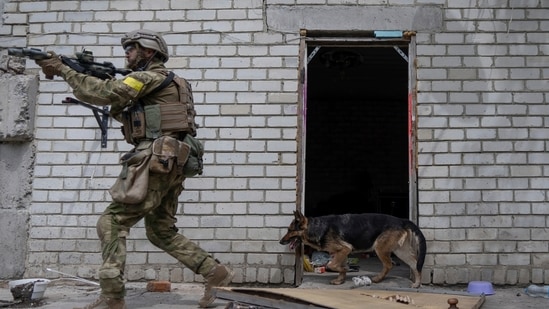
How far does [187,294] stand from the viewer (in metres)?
4.57

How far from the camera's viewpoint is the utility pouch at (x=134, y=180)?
3.50 meters

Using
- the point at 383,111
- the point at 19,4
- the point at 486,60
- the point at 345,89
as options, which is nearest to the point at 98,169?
the point at 19,4

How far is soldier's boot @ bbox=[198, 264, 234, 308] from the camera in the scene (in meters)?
3.81

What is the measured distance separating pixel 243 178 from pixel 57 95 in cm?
200

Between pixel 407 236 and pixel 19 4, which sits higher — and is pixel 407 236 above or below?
below

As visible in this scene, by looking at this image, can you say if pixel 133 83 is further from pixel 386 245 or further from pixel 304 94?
pixel 386 245

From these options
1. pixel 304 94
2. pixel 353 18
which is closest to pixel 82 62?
pixel 304 94

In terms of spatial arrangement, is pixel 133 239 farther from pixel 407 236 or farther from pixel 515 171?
pixel 515 171

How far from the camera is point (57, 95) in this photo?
538cm

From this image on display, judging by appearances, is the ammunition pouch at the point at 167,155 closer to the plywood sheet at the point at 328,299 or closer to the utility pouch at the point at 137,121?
the utility pouch at the point at 137,121

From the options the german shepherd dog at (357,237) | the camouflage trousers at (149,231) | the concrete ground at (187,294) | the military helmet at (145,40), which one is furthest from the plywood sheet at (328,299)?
the military helmet at (145,40)

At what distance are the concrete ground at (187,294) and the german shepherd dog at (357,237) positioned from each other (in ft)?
0.75

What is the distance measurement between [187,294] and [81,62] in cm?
202

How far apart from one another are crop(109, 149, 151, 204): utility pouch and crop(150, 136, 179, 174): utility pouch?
0.14 ft
